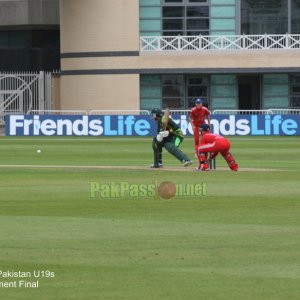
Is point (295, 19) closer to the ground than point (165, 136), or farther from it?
farther from it

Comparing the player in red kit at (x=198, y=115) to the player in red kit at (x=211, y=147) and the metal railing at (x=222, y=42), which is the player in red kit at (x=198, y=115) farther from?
the metal railing at (x=222, y=42)

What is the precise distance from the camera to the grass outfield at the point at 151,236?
11836 mm

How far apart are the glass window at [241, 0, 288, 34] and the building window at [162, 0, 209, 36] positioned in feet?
6.35

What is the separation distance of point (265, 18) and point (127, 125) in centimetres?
1181

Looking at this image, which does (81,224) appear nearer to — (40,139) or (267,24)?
(40,139)

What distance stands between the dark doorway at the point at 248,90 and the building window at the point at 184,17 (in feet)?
11.1

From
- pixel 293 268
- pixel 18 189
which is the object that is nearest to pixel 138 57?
pixel 18 189

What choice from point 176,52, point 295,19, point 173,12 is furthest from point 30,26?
point 295,19

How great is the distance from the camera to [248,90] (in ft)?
200

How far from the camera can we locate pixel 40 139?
48.0 metres

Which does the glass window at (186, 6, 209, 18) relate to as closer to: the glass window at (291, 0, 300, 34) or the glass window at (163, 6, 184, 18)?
the glass window at (163, 6, 184, 18)

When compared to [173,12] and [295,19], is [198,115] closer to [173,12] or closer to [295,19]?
[295,19]

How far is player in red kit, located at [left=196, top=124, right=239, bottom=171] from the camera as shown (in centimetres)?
2697

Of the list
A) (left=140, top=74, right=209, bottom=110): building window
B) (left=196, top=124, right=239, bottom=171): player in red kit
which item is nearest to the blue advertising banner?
(left=140, top=74, right=209, bottom=110): building window
